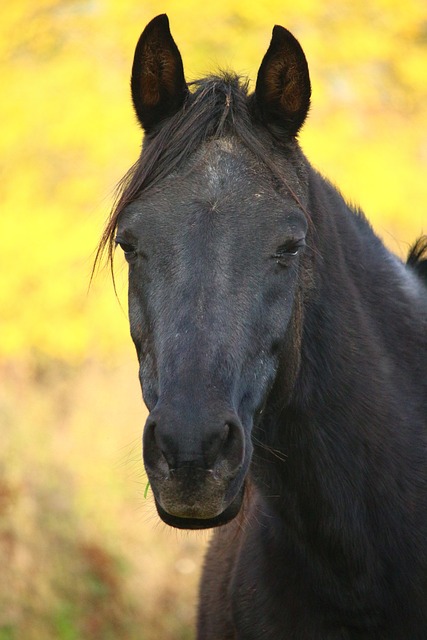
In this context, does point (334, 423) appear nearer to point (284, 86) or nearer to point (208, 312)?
point (208, 312)

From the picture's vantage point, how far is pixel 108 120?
404 inches

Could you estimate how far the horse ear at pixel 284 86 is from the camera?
3.16m

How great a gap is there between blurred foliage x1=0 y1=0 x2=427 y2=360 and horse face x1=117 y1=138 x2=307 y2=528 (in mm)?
6552

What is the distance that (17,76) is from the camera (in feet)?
37.4

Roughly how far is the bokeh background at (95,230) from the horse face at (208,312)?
13.0 feet

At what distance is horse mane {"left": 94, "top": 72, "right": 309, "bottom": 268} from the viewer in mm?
3119

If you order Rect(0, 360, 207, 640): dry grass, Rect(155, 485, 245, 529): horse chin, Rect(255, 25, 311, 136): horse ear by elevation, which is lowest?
Rect(0, 360, 207, 640): dry grass

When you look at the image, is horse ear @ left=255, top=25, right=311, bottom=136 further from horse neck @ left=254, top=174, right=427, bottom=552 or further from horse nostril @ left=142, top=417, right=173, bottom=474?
horse nostril @ left=142, top=417, right=173, bottom=474

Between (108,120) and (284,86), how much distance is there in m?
A: 7.40

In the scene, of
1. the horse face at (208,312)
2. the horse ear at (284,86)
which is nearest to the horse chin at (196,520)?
the horse face at (208,312)

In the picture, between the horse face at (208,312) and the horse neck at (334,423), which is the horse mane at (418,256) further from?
the horse face at (208,312)

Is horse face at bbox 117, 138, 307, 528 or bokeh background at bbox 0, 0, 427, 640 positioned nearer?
horse face at bbox 117, 138, 307, 528

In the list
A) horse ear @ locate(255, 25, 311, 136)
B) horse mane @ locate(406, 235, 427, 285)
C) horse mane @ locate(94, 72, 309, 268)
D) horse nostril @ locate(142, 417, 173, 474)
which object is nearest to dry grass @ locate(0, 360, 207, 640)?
horse mane @ locate(406, 235, 427, 285)

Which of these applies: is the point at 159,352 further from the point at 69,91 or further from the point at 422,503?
the point at 69,91
